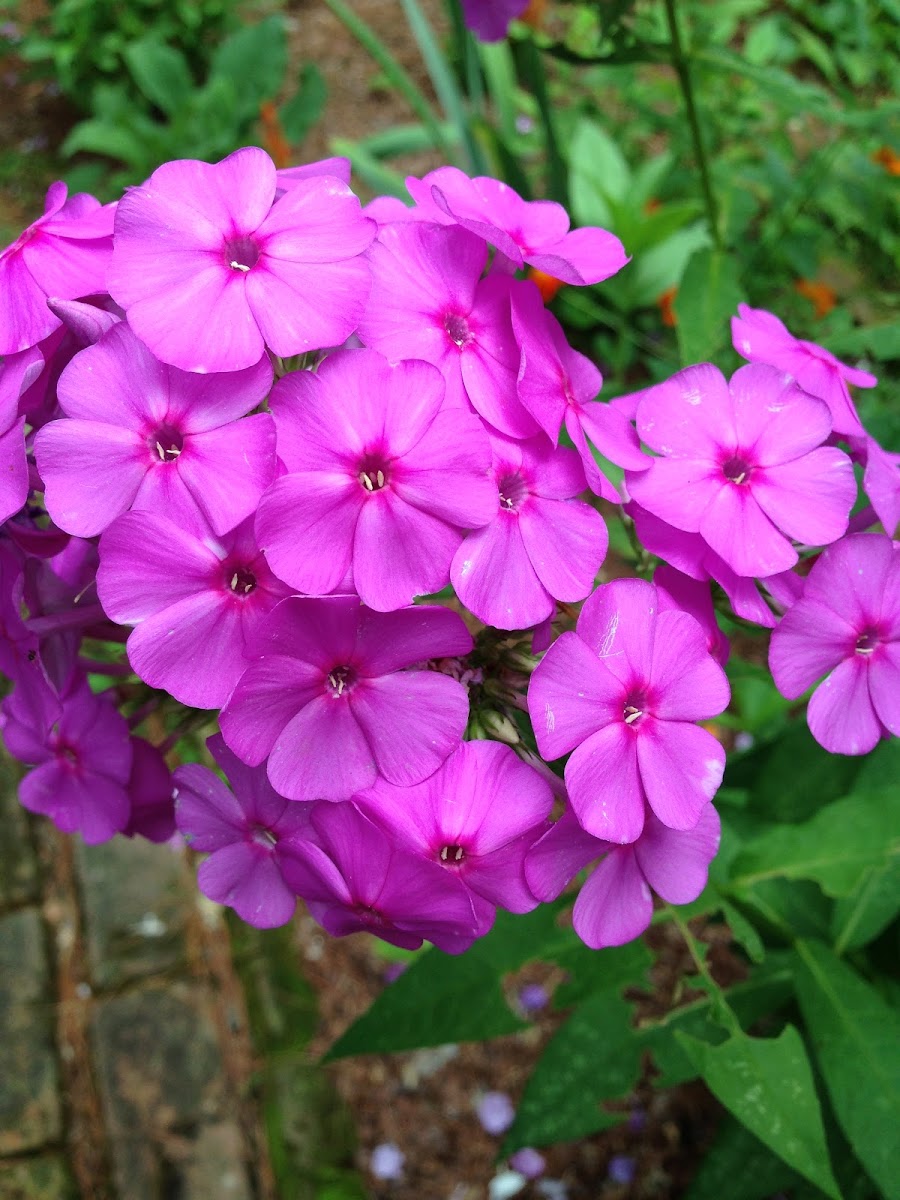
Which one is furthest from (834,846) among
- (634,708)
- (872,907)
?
(634,708)

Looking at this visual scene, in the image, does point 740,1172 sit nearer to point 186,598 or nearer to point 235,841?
point 235,841

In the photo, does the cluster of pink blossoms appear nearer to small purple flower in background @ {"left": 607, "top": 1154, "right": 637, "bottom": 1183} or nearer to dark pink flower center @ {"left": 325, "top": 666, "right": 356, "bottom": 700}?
dark pink flower center @ {"left": 325, "top": 666, "right": 356, "bottom": 700}

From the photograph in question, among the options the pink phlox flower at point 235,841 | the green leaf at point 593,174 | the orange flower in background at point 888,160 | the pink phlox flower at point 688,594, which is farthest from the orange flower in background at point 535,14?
the pink phlox flower at point 235,841

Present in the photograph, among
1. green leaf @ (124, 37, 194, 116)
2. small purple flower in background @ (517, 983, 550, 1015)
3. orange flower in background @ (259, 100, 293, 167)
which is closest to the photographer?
small purple flower in background @ (517, 983, 550, 1015)

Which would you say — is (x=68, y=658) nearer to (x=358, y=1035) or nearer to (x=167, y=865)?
(x=358, y=1035)

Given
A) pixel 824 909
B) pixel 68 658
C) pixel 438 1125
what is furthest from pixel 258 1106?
pixel 68 658

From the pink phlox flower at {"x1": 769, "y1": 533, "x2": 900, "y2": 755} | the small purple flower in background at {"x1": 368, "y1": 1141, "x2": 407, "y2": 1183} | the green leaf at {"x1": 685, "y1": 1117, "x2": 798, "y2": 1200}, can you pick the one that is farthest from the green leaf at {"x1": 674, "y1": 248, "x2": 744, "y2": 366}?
the small purple flower in background at {"x1": 368, "y1": 1141, "x2": 407, "y2": 1183}
